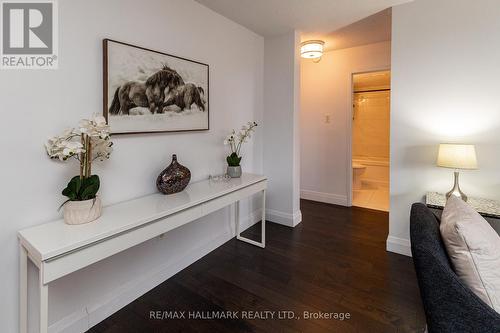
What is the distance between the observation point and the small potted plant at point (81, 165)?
136cm

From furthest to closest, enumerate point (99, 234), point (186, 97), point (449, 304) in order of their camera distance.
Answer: point (186, 97), point (99, 234), point (449, 304)

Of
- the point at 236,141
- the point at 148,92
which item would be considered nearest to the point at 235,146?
the point at 236,141

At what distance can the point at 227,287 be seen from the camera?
202cm

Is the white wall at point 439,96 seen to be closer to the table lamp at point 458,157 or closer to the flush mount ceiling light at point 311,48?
the table lamp at point 458,157

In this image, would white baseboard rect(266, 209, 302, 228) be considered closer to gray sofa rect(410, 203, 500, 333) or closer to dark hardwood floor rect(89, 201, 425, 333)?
dark hardwood floor rect(89, 201, 425, 333)

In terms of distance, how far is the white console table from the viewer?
44.0 inches

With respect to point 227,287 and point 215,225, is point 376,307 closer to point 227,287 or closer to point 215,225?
point 227,287

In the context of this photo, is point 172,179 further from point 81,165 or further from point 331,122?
point 331,122

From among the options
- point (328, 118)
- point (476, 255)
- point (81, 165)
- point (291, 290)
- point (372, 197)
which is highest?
point (328, 118)

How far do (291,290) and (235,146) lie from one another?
61.0 inches

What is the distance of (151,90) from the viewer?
1.91 meters

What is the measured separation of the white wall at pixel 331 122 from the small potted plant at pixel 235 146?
5.36 ft

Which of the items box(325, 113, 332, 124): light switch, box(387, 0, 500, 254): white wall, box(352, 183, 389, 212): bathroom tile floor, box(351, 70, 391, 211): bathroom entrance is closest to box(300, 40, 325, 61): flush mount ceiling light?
box(325, 113, 332, 124): light switch

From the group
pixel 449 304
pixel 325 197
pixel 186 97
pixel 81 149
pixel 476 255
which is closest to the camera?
pixel 449 304
